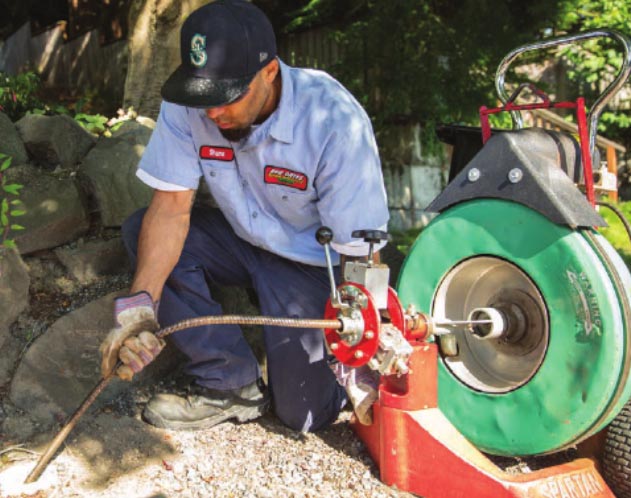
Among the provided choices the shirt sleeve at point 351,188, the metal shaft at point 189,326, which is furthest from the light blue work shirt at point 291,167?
the metal shaft at point 189,326

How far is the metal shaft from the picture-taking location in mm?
1780

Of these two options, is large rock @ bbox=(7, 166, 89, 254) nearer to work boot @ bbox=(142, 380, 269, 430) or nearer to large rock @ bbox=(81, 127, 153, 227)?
large rock @ bbox=(81, 127, 153, 227)

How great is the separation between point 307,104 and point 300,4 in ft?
17.9

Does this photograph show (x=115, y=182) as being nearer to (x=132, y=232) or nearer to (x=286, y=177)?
(x=132, y=232)

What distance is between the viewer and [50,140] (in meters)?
3.11

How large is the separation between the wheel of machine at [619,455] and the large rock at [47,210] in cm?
214

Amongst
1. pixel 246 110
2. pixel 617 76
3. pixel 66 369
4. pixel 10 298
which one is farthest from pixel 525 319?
pixel 10 298

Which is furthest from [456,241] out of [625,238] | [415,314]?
[625,238]

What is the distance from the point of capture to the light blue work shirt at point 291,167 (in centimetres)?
228

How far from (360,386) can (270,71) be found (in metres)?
1.03

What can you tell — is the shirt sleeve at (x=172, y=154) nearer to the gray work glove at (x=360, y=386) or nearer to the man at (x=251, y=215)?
the man at (x=251, y=215)

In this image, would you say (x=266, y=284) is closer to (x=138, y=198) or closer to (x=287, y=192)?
(x=287, y=192)

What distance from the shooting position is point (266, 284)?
2553 mm

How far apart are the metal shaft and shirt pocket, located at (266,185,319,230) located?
1.91ft
